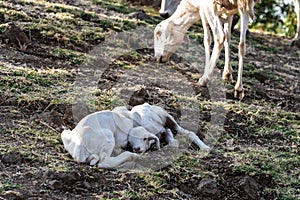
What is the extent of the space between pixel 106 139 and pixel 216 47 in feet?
11.0

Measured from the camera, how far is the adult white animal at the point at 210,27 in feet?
27.8

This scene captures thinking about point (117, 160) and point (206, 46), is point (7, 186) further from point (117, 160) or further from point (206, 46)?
point (206, 46)

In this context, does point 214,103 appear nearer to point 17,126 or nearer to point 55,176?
point 17,126

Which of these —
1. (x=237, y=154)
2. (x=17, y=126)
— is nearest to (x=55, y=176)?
(x=17, y=126)

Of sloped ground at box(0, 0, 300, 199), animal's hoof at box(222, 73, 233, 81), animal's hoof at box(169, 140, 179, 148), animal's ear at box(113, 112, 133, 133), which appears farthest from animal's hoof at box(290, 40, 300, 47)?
animal's ear at box(113, 112, 133, 133)

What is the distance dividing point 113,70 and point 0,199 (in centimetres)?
416

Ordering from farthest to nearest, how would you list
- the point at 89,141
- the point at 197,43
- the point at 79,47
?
the point at 197,43 < the point at 79,47 < the point at 89,141

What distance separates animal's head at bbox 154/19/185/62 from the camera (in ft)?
30.2

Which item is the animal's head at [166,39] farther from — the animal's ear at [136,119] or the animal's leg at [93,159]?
the animal's leg at [93,159]

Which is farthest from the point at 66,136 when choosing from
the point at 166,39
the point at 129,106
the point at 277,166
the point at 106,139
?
the point at 166,39

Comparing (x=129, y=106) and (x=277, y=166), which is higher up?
(x=129, y=106)

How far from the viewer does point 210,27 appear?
9148 millimetres

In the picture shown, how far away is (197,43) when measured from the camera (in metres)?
10.8

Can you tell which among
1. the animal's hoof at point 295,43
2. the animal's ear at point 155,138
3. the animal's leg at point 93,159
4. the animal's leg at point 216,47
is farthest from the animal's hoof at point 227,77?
the animal's hoof at point 295,43
